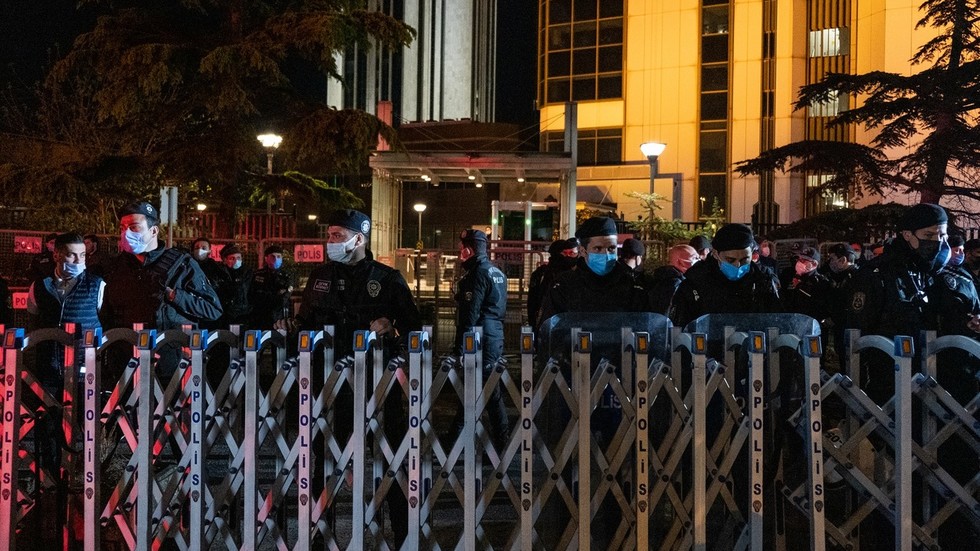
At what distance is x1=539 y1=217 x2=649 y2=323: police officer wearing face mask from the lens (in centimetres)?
489

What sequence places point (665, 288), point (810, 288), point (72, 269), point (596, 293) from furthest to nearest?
point (810, 288)
point (665, 288)
point (72, 269)
point (596, 293)

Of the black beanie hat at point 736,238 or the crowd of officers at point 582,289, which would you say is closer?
the crowd of officers at point 582,289

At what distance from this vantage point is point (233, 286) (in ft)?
34.1

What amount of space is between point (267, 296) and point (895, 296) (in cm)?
807

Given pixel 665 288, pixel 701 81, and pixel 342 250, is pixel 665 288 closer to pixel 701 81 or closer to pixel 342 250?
pixel 342 250

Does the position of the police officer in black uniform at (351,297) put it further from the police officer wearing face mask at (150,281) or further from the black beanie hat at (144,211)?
the black beanie hat at (144,211)

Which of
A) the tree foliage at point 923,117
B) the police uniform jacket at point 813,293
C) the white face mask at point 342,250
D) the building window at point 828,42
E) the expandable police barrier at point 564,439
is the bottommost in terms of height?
the expandable police barrier at point 564,439

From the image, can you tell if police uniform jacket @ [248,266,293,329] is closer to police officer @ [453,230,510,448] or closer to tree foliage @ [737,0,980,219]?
police officer @ [453,230,510,448]

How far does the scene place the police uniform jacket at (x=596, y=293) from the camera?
4.89 m

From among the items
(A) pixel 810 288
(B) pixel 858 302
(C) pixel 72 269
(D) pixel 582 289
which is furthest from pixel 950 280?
(C) pixel 72 269

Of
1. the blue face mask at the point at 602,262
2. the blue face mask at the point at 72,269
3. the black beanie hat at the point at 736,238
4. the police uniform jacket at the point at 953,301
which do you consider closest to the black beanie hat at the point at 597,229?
the blue face mask at the point at 602,262

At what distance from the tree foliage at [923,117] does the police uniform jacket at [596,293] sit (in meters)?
11.2

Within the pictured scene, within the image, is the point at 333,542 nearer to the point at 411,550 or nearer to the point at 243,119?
the point at 411,550

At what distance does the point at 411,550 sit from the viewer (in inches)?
149
